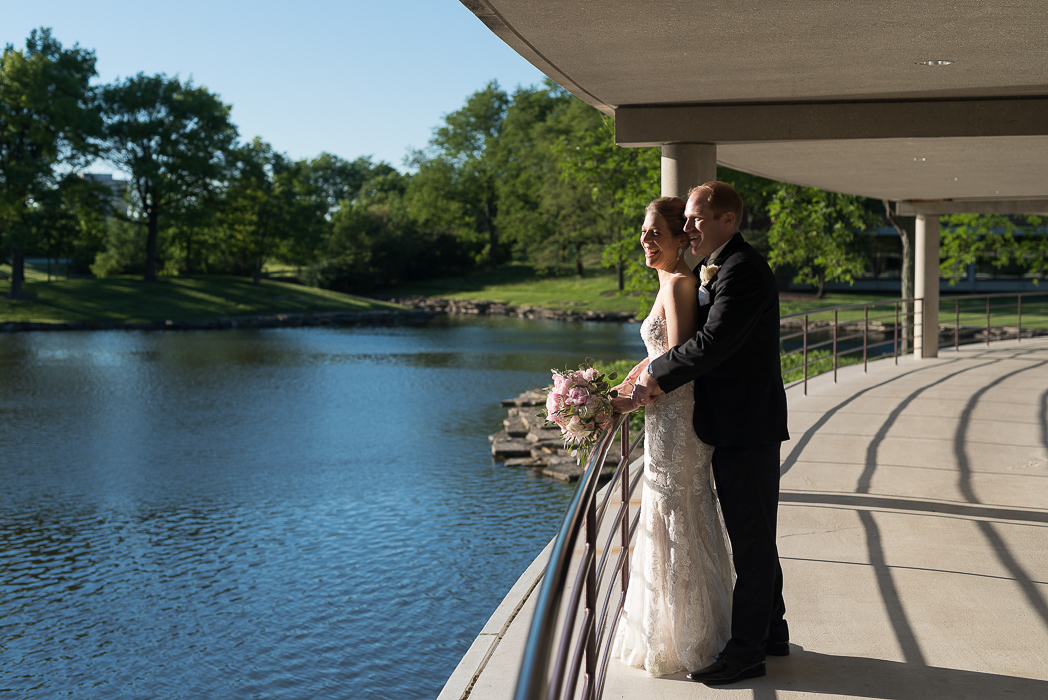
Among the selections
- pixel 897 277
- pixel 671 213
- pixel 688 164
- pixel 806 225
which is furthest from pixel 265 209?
pixel 671 213

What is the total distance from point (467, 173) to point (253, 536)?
192 feet

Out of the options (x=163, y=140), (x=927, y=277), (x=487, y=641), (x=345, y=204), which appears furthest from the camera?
(x=345, y=204)

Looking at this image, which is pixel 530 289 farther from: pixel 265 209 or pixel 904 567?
pixel 904 567

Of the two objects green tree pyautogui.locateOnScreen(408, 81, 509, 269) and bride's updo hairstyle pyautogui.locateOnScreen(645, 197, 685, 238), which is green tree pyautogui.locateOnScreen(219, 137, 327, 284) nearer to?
green tree pyautogui.locateOnScreen(408, 81, 509, 269)

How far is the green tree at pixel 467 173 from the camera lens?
6638 centimetres

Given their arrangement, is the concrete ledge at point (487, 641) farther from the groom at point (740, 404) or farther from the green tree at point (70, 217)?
the green tree at point (70, 217)

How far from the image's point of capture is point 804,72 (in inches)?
208

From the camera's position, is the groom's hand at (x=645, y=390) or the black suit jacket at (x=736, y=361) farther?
the groom's hand at (x=645, y=390)

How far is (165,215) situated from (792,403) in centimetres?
4503

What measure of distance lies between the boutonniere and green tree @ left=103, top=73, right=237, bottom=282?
4882 cm

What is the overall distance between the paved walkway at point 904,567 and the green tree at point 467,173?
5747cm

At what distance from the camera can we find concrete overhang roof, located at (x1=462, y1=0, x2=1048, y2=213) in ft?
13.1

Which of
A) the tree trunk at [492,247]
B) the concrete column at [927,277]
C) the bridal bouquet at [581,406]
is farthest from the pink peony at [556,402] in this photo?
the tree trunk at [492,247]

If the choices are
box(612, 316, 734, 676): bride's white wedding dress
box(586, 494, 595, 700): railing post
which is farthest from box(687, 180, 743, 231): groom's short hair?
box(586, 494, 595, 700): railing post
